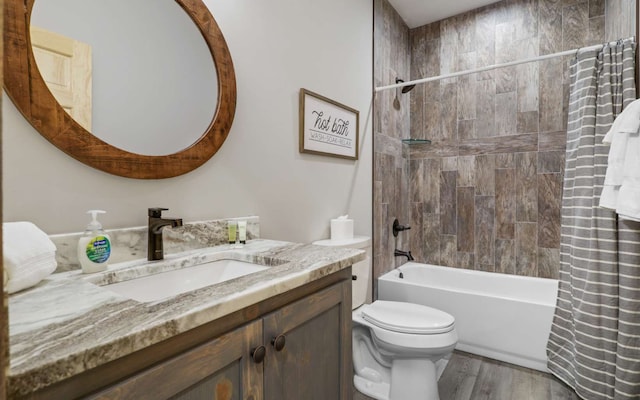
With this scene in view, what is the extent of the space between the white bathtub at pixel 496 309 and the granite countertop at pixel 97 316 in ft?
5.57

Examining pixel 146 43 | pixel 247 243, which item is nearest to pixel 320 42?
pixel 146 43

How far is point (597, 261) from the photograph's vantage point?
5.71 feet

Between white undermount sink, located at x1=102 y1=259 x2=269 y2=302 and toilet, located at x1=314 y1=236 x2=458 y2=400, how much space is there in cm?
77

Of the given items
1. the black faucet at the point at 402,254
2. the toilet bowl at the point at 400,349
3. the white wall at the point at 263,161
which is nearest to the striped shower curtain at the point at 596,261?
the toilet bowl at the point at 400,349

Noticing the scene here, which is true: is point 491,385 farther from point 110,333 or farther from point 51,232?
point 51,232

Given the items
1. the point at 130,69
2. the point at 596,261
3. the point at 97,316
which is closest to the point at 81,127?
the point at 130,69

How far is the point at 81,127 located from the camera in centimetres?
98

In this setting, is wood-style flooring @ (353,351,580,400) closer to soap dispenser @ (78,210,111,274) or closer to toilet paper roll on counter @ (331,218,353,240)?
toilet paper roll on counter @ (331,218,353,240)

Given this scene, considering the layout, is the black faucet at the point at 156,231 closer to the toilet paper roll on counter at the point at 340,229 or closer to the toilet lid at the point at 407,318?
the toilet paper roll on counter at the point at 340,229

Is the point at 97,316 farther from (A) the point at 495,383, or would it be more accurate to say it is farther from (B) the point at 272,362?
(A) the point at 495,383

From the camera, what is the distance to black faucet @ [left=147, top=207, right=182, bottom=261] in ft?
3.51

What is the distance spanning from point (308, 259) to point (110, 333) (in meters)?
0.61

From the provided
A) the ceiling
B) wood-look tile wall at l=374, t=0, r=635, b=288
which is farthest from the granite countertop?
the ceiling

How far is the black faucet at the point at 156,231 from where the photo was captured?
1068 millimetres
